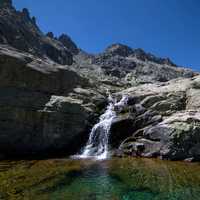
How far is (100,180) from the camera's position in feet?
81.9

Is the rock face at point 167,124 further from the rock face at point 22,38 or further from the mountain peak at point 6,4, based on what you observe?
the mountain peak at point 6,4

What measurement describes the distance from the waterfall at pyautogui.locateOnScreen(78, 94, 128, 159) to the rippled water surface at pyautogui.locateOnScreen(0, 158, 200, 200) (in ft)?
17.1

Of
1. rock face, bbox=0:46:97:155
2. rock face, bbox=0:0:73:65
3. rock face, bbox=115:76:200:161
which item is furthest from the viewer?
rock face, bbox=0:0:73:65

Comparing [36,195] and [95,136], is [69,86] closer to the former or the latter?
[95,136]

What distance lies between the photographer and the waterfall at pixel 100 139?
39.6m

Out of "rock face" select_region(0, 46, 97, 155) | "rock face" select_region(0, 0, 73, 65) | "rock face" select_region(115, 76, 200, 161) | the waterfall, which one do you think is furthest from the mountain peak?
"rock face" select_region(115, 76, 200, 161)

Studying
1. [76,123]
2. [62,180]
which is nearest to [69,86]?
[76,123]

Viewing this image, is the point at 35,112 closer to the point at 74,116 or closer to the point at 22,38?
the point at 74,116

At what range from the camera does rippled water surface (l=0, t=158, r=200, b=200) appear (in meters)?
20.5

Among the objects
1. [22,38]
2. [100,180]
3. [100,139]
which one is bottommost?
[100,180]

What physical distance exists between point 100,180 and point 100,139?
55.5ft

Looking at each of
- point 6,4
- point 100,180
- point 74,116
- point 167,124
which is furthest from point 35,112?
point 6,4

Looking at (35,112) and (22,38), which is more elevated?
(22,38)

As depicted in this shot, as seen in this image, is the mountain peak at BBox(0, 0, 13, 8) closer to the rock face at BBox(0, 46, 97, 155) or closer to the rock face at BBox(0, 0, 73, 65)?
the rock face at BBox(0, 0, 73, 65)
